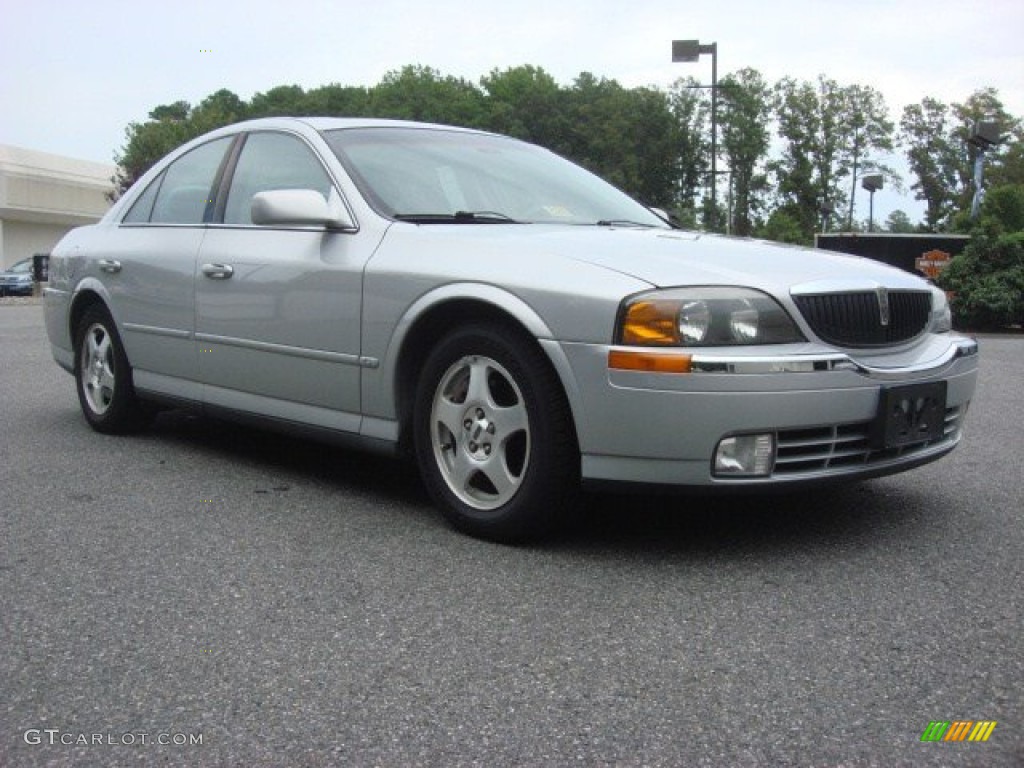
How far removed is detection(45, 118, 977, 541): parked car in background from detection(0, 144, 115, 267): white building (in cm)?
6295

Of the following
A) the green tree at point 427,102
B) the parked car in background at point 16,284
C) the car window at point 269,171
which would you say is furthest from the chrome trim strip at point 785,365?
the green tree at point 427,102

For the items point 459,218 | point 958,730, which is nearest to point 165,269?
point 459,218

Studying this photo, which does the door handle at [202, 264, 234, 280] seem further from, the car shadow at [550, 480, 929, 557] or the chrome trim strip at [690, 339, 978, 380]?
the chrome trim strip at [690, 339, 978, 380]

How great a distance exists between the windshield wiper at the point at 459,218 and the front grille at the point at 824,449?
149cm

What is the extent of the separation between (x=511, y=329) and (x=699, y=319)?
2.17 ft

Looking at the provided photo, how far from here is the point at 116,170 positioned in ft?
258

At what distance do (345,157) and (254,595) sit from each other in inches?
81.5

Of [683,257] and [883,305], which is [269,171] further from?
[883,305]

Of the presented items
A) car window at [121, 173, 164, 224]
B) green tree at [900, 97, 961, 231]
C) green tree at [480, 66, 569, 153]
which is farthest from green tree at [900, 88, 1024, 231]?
car window at [121, 173, 164, 224]

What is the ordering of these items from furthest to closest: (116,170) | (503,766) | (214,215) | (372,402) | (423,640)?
(116,170) < (214,215) < (372,402) < (423,640) < (503,766)

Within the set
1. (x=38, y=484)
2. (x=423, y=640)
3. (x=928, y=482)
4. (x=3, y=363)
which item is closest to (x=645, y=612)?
(x=423, y=640)

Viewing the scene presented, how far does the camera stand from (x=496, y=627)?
313 cm

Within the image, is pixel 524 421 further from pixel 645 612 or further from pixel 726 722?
pixel 726 722

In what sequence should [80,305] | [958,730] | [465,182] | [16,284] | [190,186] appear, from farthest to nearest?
[16,284] < [80,305] < [190,186] < [465,182] < [958,730]
